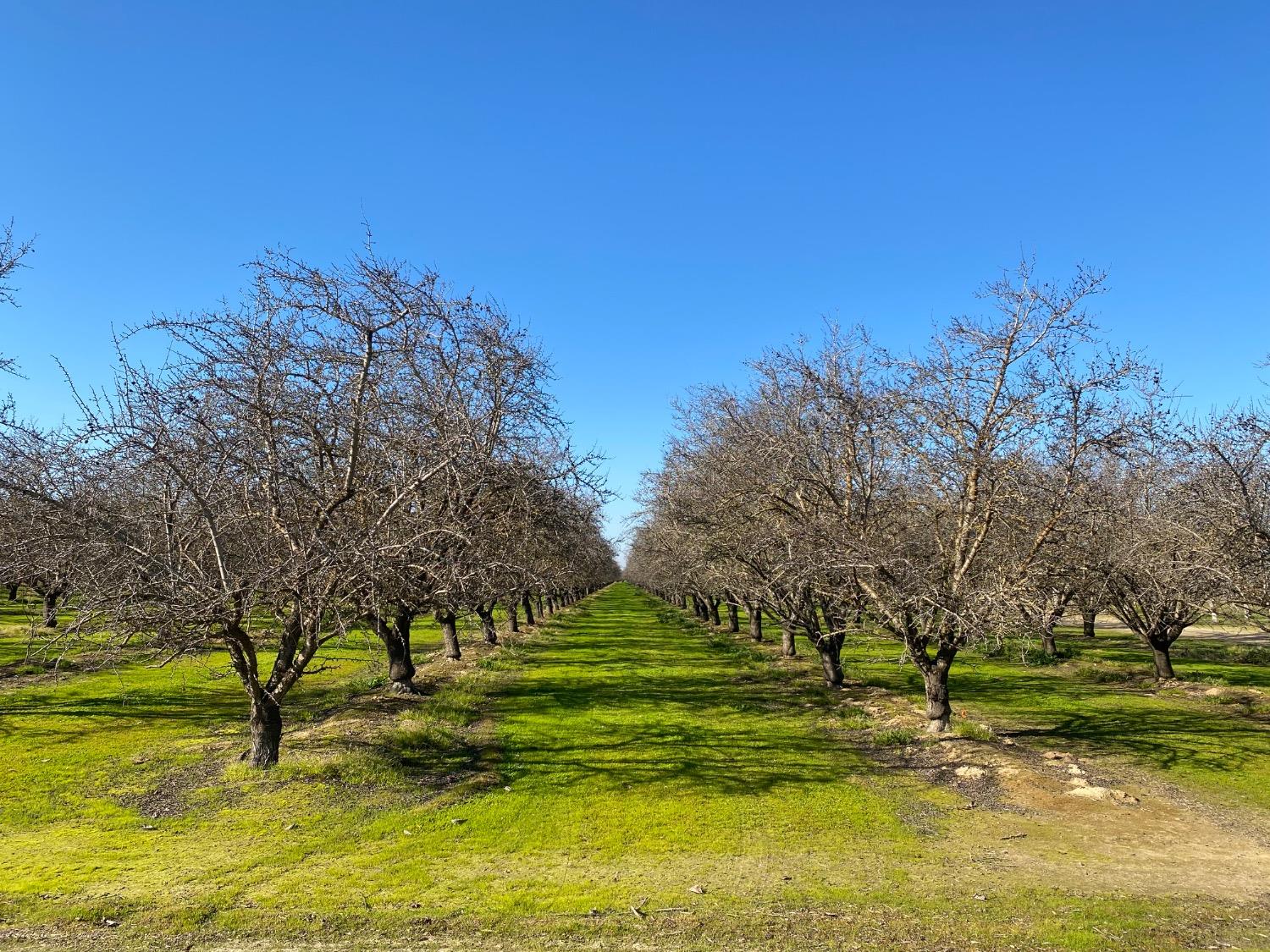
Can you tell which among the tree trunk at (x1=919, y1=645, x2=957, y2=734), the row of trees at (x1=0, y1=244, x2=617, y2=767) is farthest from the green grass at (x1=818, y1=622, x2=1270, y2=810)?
the row of trees at (x1=0, y1=244, x2=617, y2=767)

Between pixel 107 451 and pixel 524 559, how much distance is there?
32.0 feet

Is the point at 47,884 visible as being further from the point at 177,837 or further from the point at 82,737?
the point at 82,737

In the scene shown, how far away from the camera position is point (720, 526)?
1988 cm

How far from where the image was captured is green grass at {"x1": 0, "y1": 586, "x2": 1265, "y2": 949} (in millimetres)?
6809

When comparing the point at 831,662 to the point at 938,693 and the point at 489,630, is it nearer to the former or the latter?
the point at 938,693

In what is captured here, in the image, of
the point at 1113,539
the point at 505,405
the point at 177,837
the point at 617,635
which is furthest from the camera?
the point at 617,635

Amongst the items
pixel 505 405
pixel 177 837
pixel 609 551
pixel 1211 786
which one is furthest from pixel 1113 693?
pixel 609 551

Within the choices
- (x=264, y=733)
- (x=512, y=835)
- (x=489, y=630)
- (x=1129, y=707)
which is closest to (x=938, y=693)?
(x=1129, y=707)

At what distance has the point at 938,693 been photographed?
15.2m

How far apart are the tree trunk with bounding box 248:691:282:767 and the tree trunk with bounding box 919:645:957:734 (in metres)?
12.1

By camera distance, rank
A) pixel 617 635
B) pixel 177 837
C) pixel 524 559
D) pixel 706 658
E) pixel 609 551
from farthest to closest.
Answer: pixel 609 551 → pixel 617 635 → pixel 706 658 → pixel 524 559 → pixel 177 837

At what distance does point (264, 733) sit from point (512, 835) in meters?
5.17

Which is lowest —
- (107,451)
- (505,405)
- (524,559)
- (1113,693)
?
(1113,693)

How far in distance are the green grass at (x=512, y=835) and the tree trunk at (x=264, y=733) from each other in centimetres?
36
